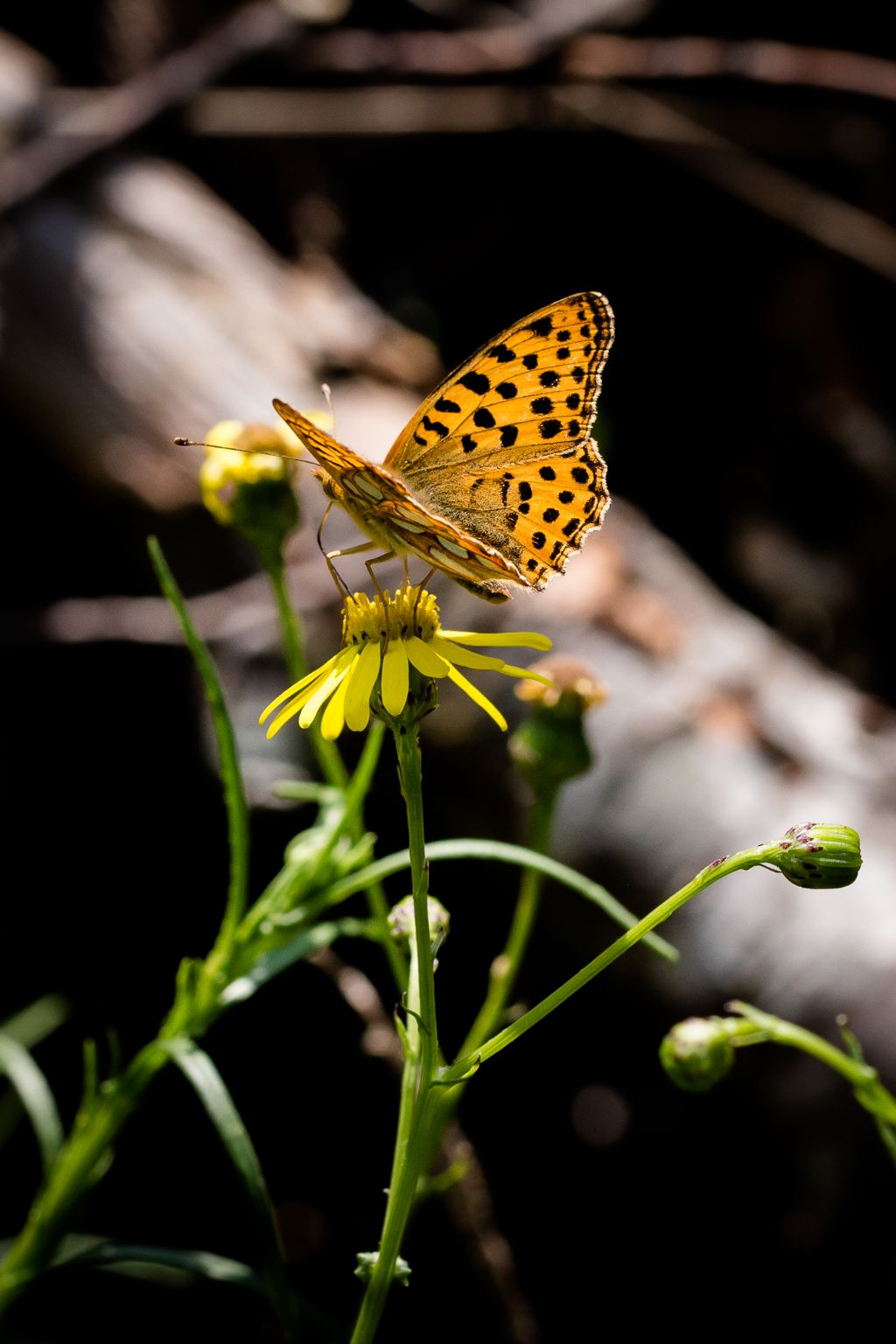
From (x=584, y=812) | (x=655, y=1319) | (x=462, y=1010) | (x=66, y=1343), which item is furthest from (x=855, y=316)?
(x=66, y=1343)

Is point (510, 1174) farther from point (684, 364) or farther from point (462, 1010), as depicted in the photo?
point (684, 364)

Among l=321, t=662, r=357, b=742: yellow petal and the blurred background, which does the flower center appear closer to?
l=321, t=662, r=357, b=742: yellow petal

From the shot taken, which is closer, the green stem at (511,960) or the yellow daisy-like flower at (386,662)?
the yellow daisy-like flower at (386,662)

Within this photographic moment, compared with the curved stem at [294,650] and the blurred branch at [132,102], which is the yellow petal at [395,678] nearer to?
the curved stem at [294,650]

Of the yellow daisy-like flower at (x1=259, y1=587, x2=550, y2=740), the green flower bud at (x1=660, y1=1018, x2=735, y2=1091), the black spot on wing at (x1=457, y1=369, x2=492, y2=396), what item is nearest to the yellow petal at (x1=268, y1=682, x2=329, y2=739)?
the yellow daisy-like flower at (x1=259, y1=587, x2=550, y2=740)

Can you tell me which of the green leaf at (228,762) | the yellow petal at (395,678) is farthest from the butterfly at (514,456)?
the green leaf at (228,762)

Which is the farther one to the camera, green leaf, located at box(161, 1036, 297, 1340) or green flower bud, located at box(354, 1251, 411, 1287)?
green leaf, located at box(161, 1036, 297, 1340)
